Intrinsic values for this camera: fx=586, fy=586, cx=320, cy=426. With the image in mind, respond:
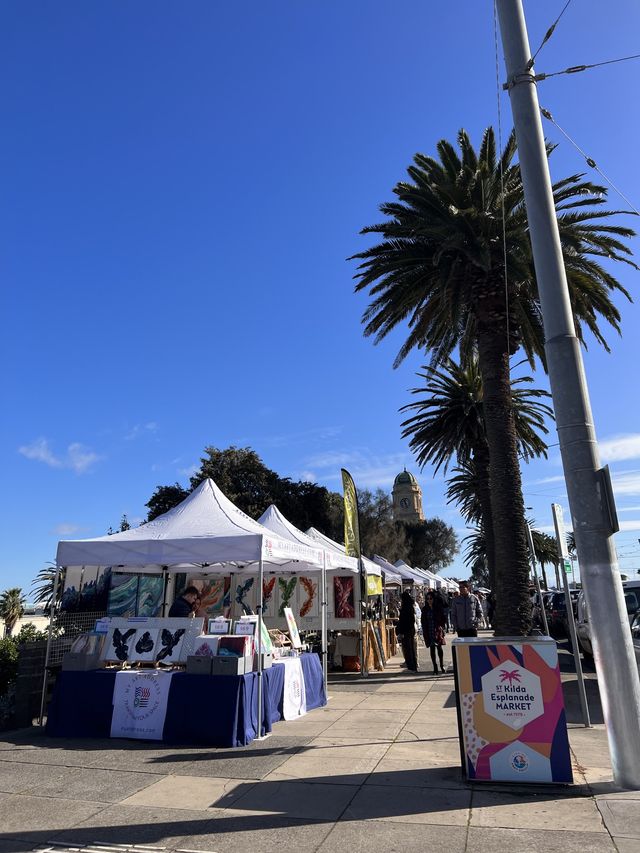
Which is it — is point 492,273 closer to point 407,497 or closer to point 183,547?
point 183,547

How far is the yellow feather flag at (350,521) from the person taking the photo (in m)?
15.1

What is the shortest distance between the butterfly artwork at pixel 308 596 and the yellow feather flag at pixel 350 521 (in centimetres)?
278

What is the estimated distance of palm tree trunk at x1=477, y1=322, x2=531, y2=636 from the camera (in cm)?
1355

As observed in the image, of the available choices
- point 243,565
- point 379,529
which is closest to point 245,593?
point 243,565

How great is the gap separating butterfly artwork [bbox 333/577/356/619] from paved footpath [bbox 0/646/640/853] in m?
9.02

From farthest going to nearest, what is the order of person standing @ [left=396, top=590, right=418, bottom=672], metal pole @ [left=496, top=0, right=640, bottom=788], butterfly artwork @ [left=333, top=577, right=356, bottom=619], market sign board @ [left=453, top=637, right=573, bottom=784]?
1. butterfly artwork @ [left=333, top=577, right=356, bottom=619]
2. person standing @ [left=396, top=590, right=418, bottom=672]
3. market sign board @ [left=453, top=637, right=573, bottom=784]
4. metal pole @ [left=496, top=0, right=640, bottom=788]

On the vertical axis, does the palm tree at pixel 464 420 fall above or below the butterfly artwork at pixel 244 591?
above

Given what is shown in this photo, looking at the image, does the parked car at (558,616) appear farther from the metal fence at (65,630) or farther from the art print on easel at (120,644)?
the art print on easel at (120,644)

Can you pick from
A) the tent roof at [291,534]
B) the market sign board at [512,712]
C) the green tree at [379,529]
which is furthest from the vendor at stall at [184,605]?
the green tree at [379,529]

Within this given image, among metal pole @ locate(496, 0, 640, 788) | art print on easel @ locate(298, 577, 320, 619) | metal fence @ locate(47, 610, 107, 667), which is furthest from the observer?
art print on easel @ locate(298, 577, 320, 619)

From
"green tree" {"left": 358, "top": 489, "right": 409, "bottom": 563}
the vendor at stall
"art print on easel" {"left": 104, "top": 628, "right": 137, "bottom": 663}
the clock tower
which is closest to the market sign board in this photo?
"art print on easel" {"left": 104, "top": 628, "right": 137, "bottom": 663}

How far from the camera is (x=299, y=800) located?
17.6 ft

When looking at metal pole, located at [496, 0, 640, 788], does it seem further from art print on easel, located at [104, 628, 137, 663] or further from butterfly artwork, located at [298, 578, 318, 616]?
butterfly artwork, located at [298, 578, 318, 616]

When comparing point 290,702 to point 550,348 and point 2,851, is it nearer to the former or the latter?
point 2,851
